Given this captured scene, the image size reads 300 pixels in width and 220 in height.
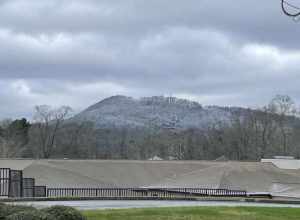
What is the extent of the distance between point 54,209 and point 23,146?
4150 inches

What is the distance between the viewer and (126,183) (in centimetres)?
7744

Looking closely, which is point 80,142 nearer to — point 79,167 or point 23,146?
point 23,146

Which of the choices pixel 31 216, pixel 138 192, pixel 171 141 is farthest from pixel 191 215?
pixel 171 141

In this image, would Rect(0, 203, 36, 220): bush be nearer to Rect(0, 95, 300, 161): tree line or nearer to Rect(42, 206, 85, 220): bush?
Rect(42, 206, 85, 220): bush

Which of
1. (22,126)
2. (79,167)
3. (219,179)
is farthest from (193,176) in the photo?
(22,126)

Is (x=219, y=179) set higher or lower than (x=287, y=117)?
lower

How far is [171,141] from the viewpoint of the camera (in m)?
137

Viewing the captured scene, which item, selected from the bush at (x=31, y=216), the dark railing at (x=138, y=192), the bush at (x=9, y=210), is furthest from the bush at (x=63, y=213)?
the dark railing at (x=138, y=192)

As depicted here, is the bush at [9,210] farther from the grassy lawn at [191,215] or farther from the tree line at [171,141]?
the tree line at [171,141]

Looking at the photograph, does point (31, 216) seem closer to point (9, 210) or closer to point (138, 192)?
point (9, 210)

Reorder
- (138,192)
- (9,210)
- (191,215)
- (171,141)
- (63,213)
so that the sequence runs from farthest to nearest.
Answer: (171,141) → (138,192) → (191,215) → (9,210) → (63,213)

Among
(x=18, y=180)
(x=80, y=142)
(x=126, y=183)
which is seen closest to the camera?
(x=18, y=180)

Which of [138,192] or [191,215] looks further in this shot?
[138,192]

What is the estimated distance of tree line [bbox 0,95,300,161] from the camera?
378ft
